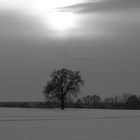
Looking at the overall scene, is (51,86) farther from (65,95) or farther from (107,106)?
(107,106)

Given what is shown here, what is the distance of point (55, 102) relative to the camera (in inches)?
1855

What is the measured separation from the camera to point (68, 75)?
4475 cm

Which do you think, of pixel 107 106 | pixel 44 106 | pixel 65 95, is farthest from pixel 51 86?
pixel 107 106
